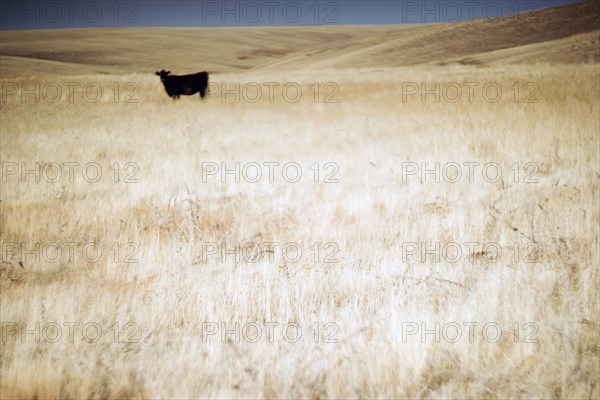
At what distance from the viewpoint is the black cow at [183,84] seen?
59.6ft

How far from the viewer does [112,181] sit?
19.4 ft

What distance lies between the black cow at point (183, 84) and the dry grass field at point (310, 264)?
10.1 metres

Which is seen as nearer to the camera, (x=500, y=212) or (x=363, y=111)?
Result: (x=500, y=212)

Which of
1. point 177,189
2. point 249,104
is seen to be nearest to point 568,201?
point 177,189

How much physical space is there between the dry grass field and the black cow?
1010 centimetres

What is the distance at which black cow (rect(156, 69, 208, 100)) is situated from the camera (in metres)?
18.2

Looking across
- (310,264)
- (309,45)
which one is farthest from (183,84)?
(309,45)

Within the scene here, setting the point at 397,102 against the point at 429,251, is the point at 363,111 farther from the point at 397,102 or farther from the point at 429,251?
the point at 429,251

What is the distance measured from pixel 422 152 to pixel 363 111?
234 inches

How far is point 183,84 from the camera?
18.4m

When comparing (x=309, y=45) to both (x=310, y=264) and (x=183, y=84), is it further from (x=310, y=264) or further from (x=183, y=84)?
(x=310, y=264)

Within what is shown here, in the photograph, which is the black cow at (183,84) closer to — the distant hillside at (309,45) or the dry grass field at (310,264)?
the dry grass field at (310,264)

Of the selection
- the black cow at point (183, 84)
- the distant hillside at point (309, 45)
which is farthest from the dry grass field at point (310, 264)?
the distant hillside at point (309, 45)

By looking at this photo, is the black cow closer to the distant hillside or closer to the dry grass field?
the dry grass field
